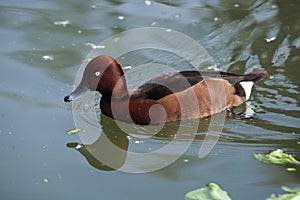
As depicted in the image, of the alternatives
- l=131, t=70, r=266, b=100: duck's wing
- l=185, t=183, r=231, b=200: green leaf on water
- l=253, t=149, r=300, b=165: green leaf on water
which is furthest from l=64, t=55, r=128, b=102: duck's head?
l=185, t=183, r=231, b=200: green leaf on water

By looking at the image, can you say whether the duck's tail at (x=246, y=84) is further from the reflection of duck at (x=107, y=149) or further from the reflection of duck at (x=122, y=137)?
the reflection of duck at (x=107, y=149)

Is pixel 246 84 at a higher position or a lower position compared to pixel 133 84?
higher

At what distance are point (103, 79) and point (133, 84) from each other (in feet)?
2.53

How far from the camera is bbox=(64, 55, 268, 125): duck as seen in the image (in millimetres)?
5785

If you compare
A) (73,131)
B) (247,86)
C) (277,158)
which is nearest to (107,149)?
(73,131)

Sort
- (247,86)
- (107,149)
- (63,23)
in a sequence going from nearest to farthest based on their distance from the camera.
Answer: (107,149) < (247,86) < (63,23)

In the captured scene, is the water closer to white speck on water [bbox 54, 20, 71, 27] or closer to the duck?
white speck on water [bbox 54, 20, 71, 27]

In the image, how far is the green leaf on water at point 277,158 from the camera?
5.12 m

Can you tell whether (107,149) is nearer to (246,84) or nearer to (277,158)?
(277,158)

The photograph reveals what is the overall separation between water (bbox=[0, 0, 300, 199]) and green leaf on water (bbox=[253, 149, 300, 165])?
6 centimetres

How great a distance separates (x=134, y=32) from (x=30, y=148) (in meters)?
2.38

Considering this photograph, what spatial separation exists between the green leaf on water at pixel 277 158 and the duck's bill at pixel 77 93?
1607mm

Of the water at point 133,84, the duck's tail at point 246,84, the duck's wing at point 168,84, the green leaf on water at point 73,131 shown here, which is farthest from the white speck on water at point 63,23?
the duck's tail at point 246,84

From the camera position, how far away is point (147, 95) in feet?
19.0
